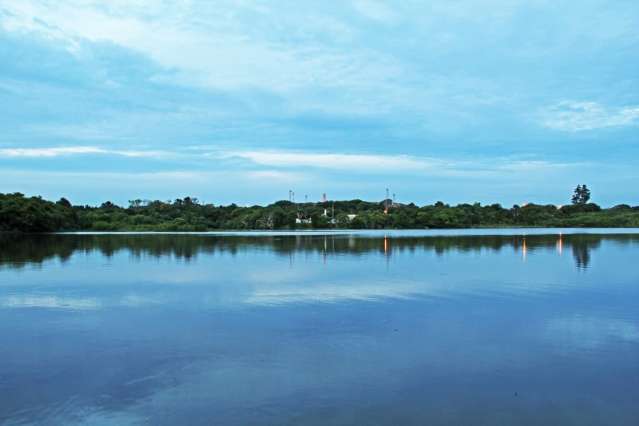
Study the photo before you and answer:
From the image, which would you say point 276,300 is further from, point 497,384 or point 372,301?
point 497,384

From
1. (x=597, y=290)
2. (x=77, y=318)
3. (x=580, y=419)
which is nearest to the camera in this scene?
(x=580, y=419)

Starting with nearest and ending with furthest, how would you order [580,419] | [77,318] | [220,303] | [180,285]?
[580,419] → [77,318] → [220,303] → [180,285]

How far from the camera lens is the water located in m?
7.34

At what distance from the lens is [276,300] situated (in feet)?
55.1

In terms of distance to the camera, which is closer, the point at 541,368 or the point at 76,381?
the point at 76,381

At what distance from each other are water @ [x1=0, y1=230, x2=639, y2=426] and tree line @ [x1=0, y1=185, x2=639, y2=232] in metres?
96.2

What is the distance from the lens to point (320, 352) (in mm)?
10281

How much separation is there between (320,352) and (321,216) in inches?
4847

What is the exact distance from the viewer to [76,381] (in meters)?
8.50

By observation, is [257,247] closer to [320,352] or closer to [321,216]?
[320,352]

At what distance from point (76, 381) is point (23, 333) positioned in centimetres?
436

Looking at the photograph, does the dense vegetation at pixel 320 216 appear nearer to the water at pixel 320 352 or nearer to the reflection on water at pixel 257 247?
the reflection on water at pixel 257 247

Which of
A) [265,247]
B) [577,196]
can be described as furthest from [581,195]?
[265,247]

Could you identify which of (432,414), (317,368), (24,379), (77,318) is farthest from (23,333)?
(432,414)
